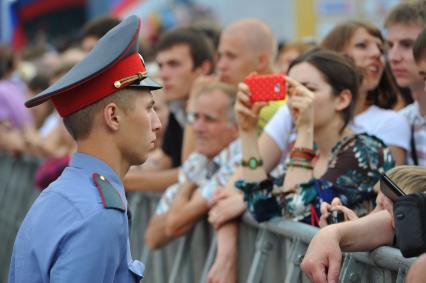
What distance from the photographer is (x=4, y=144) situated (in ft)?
40.6

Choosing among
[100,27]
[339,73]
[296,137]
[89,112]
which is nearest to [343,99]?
[339,73]

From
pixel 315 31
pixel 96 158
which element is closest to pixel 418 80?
pixel 96 158

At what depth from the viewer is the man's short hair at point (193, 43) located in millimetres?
8148

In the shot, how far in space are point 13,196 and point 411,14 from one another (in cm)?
733

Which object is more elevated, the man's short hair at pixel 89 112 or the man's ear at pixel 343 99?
the man's short hair at pixel 89 112

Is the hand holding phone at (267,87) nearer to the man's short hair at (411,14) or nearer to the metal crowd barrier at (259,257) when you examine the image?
the metal crowd barrier at (259,257)

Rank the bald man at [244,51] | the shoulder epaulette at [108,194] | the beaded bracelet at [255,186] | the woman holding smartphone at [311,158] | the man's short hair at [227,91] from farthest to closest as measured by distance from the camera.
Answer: the bald man at [244,51], the man's short hair at [227,91], the beaded bracelet at [255,186], the woman holding smartphone at [311,158], the shoulder epaulette at [108,194]

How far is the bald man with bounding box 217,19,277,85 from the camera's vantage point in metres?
7.53

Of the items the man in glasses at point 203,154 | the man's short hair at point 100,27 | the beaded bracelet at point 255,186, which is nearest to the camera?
the beaded bracelet at point 255,186

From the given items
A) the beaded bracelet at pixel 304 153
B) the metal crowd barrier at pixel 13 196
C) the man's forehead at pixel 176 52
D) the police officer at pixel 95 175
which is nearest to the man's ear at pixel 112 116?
the police officer at pixel 95 175

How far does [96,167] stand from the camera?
4.13m

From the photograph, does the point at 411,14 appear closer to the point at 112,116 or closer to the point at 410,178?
the point at 410,178

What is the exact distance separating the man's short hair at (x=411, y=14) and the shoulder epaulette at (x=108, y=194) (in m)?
2.63

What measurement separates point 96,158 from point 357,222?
1066 millimetres
